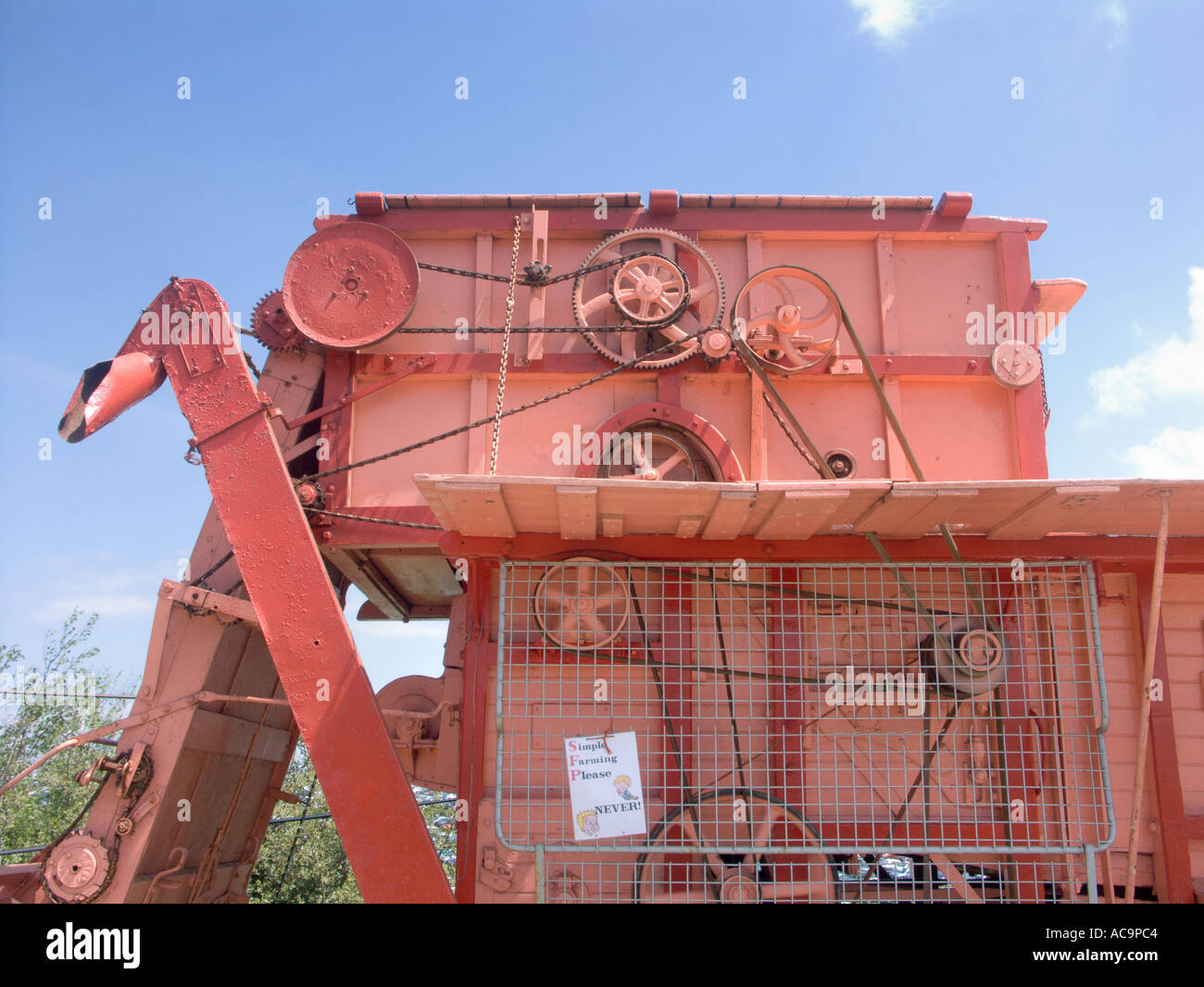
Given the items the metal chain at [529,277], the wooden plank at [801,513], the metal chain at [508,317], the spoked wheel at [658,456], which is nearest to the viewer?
the wooden plank at [801,513]

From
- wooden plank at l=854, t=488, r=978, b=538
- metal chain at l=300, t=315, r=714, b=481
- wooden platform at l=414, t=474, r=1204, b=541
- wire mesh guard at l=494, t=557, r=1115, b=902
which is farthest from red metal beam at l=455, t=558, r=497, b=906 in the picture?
wooden plank at l=854, t=488, r=978, b=538

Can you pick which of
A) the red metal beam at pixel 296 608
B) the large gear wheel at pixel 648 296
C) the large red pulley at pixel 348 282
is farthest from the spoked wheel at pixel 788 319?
the red metal beam at pixel 296 608

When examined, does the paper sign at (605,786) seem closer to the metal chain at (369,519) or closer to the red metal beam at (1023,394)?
the metal chain at (369,519)

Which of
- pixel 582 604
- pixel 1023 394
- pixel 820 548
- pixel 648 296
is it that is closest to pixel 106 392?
pixel 582 604

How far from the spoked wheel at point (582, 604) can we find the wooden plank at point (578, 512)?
0.55ft

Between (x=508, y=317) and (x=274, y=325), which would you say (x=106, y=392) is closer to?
(x=274, y=325)

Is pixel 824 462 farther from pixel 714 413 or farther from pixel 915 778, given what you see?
pixel 915 778

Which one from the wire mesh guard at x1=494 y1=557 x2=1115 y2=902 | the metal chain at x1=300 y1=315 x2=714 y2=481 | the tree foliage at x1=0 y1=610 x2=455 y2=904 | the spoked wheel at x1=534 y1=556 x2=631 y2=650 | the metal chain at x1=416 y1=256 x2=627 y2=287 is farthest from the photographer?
the tree foliage at x1=0 y1=610 x2=455 y2=904

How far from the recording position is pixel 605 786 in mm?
5285

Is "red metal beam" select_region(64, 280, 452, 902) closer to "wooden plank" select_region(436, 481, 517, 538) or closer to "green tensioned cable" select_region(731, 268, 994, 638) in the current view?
"wooden plank" select_region(436, 481, 517, 538)

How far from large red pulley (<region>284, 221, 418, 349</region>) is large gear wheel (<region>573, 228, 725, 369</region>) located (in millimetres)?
1330

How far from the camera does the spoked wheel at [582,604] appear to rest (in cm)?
584

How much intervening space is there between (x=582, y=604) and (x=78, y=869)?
3.64 m

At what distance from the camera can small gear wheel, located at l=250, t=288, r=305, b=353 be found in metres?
7.23
